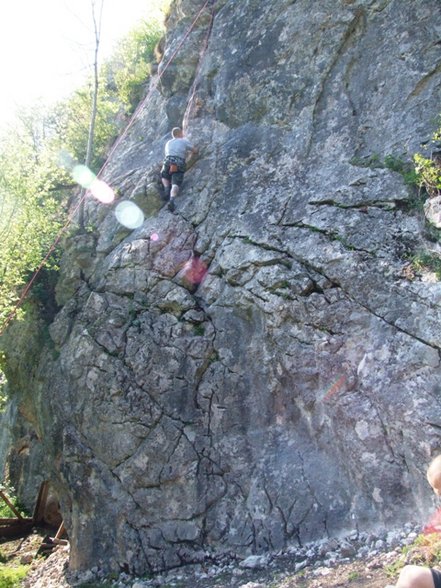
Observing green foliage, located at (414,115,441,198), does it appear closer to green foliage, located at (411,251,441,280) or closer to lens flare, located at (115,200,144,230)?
green foliage, located at (411,251,441,280)

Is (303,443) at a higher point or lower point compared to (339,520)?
higher

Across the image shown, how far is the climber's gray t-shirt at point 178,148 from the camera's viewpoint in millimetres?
10570

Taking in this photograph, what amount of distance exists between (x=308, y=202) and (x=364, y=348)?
2.87m

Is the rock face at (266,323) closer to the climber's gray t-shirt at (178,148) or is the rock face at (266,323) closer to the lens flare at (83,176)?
the climber's gray t-shirt at (178,148)

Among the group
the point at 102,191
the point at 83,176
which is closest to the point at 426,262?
the point at 102,191

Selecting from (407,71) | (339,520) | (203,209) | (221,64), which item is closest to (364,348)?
(339,520)

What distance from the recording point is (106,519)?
861 centimetres

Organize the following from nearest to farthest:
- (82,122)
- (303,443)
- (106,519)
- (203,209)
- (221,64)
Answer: (303,443) → (106,519) → (203,209) → (221,64) → (82,122)

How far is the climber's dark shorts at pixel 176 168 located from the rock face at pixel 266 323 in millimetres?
298

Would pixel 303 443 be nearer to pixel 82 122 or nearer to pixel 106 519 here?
pixel 106 519

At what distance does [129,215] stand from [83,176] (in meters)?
4.22

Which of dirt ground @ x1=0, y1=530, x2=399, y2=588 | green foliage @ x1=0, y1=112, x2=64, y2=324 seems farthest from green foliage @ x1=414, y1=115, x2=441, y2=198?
green foliage @ x1=0, y1=112, x2=64, y2=324

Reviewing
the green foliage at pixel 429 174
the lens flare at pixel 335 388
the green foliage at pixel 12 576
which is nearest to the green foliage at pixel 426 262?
the green foliage at pixel 429 174

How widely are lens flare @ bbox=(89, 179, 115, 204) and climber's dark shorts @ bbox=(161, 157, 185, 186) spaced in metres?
2.05
